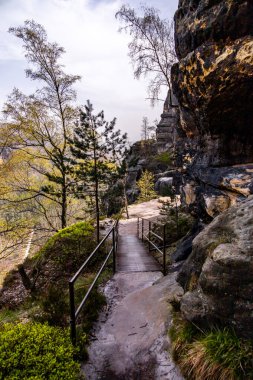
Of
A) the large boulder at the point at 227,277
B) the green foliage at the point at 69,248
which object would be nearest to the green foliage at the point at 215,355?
the large boulder at the point at 227,277

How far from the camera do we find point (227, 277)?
9.06 feet

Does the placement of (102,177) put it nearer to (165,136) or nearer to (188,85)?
(188,85)

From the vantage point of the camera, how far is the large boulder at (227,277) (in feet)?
8.59

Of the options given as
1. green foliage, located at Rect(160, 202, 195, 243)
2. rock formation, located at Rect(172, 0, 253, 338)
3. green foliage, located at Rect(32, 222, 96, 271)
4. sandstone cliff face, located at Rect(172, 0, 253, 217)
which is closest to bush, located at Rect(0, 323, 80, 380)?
rock formation, located at Rect(172, 0, 253, 338)

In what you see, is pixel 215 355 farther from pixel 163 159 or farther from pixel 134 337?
pixel 163 159

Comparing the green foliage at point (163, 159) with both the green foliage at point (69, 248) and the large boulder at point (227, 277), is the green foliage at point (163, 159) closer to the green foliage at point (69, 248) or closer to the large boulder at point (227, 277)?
the green foliage at point (69, 248)

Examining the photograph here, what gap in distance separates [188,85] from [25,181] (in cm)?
1183

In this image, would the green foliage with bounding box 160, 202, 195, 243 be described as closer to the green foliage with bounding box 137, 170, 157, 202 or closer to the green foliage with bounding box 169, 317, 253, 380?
the green foliage with bounding box 169, 317, 253, 380

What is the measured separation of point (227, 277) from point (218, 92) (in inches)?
162

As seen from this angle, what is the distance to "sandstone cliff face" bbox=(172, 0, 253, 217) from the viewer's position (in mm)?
4836

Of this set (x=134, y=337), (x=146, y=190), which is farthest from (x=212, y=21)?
(x=146, y=190)

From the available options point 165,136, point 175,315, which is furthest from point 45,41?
point 165,136

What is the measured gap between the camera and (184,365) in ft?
9.25

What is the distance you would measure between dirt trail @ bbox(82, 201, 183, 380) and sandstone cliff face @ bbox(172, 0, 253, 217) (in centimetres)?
241
